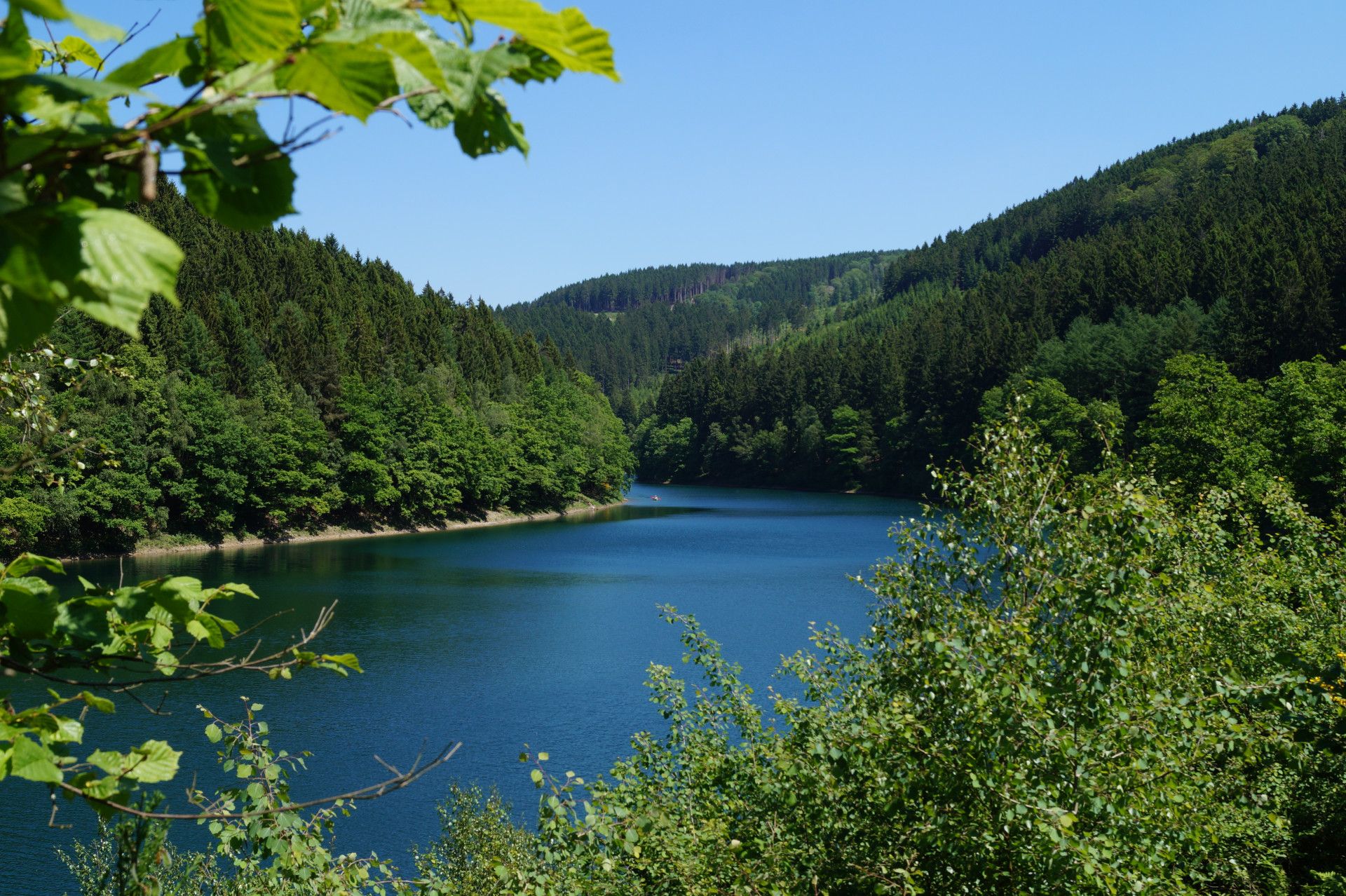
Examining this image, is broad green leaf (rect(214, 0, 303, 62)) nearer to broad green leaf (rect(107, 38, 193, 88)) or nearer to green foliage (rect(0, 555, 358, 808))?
broad green leaf (rect(107, 38, 193, 88))

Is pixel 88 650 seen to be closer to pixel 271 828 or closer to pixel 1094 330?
pixel 271 828

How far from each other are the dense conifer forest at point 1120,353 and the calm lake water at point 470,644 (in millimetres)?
12078

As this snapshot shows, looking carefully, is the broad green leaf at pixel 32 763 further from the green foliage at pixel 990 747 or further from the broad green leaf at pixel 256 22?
the green foliage at pixel 990 747

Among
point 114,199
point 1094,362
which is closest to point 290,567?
point 114,199

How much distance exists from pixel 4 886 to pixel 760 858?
11932mm

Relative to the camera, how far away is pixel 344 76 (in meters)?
1.09

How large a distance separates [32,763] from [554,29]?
5.75 ft

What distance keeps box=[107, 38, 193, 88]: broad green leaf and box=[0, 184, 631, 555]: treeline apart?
31.3 metres

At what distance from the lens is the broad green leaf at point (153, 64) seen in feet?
3.61

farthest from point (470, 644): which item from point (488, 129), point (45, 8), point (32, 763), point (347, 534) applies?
point (347, 534)

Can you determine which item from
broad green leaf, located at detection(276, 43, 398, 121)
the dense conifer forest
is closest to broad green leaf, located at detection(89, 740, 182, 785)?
broad green leaf, located at detection(276, 43, 398, 121)

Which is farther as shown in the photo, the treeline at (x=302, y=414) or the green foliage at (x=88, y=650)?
the treeline at (x=302, y=414)

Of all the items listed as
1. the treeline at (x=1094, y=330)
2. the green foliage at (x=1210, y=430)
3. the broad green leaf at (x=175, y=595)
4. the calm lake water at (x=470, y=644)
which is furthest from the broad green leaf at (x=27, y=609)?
the treeline at (x=1094, y=330)

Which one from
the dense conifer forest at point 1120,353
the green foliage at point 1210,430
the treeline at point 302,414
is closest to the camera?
the green foliage at point 1210,430
